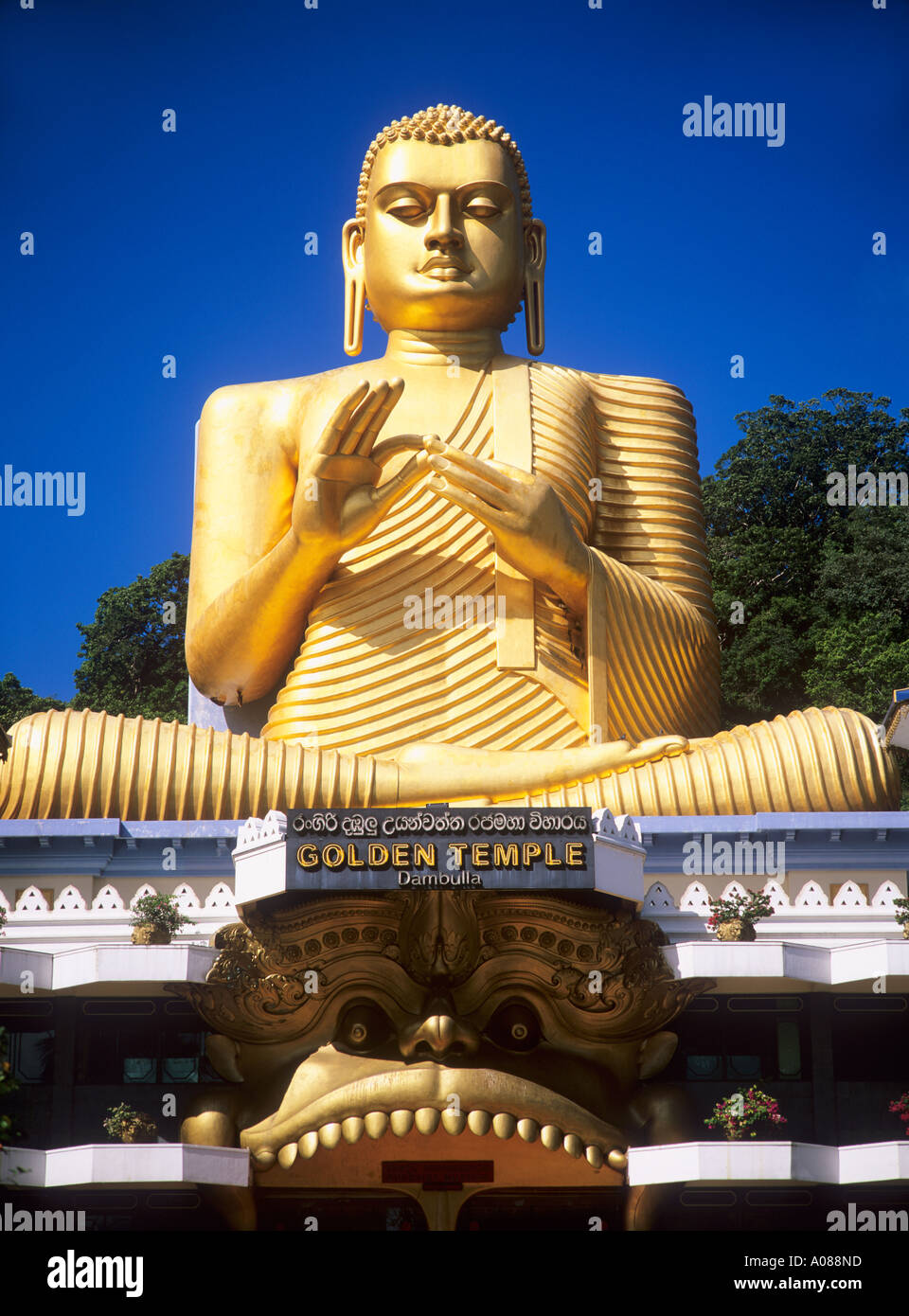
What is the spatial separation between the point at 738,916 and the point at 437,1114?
7.63ft

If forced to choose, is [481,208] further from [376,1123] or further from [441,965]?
[376,1123]

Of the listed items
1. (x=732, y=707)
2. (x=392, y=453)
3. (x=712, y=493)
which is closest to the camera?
(x=392, y=453)

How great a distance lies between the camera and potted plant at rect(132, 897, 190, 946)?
12695 millimetres

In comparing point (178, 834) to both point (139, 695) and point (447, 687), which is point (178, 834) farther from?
point (139, 695)

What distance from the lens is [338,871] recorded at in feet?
40.2

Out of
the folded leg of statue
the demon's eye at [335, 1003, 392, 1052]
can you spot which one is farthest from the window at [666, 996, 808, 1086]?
the demon's eye at [335, 1003, 392, 1052]

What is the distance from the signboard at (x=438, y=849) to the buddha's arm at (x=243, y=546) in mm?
3353

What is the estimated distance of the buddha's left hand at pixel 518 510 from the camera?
14.5 metres

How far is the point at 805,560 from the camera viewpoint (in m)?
24.2

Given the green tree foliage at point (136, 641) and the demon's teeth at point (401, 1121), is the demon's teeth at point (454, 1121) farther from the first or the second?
the green tree foliage at point (136, 641)
